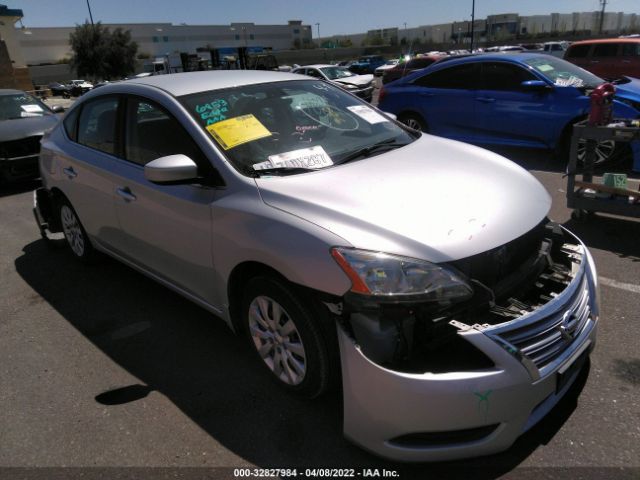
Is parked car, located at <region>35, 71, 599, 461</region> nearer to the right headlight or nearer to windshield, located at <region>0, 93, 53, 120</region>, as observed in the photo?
the right headlight

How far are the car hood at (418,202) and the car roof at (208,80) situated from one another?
3.34ft

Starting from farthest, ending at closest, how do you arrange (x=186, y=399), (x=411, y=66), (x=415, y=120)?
(x=411, y=66)
(x=415, y=120)
(x=186, y=399)

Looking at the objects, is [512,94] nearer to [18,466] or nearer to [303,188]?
[303,188]

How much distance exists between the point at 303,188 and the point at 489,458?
4.98 ft

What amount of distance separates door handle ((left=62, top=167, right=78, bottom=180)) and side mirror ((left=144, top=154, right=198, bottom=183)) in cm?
180

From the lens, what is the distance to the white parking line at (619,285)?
140 inches

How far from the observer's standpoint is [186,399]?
275cm

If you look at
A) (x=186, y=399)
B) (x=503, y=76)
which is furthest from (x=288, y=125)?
(x=503, y=76)

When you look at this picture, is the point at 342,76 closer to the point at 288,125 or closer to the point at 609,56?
the point at 609,56

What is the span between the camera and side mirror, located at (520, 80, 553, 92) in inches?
270

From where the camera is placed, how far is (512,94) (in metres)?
7.23

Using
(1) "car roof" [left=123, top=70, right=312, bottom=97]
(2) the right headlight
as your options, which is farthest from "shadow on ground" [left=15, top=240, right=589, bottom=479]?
(1) "car roof" [left=123, top=70, right=312, bottom=97]

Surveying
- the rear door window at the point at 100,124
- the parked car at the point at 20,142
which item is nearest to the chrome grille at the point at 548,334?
the rear door window at the point at 100,124

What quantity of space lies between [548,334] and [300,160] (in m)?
1.54
